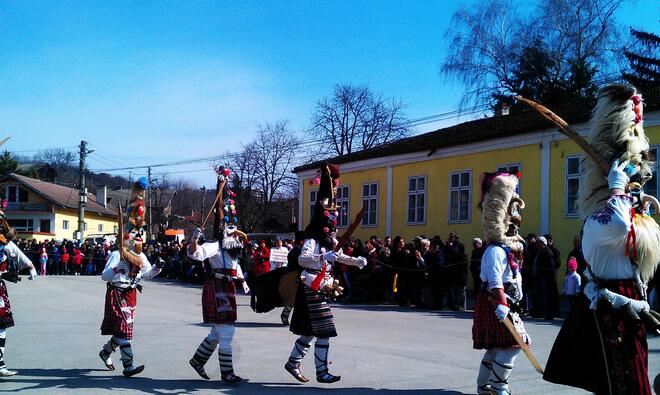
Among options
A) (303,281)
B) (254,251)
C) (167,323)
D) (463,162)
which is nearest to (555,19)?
(463,162)

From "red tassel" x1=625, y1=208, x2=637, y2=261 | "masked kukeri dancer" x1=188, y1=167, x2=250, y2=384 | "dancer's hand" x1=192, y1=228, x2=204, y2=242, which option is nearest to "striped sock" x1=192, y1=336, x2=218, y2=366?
"masked kukeri dancer" x1=188, y1=167, x2=250, y2=384

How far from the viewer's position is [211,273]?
7.93 metres

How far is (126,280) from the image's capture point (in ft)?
26.7

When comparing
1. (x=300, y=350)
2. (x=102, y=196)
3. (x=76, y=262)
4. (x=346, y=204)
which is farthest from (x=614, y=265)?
(x=102, y=196)

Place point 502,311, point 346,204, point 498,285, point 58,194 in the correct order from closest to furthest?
point 502,311, point 498,285, point 346,204, point 58,194

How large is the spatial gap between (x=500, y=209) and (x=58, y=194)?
6051 cm

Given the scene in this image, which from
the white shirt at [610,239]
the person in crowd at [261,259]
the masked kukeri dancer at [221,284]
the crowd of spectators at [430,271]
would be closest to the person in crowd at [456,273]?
the crowd of spectators at [430,271]

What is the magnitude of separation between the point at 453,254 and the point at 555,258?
276cm

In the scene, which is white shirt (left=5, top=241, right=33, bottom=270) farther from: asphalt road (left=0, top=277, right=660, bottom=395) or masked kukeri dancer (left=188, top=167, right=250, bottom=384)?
masked kukeri dancer (left=188, top=167, right=250, bottom=384)

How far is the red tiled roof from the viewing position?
185 ft

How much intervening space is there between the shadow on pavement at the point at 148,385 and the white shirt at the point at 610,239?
9.24 ft

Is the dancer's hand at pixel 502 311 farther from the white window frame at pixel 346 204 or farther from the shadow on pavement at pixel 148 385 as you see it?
the white window frame at pixel 346 204

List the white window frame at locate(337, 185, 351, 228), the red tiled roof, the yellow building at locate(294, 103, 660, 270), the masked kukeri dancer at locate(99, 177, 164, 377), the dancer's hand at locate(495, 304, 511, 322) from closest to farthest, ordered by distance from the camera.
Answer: the dancer's hand at locate(495, 304, 511, 322)
the masked kukeri dancer at locate(99, 177, 164, 377)
the yellow building at locate(294, 103, 660, 270)
the white window frame at locate(337, 185, 351, 228)
the red tiled roof

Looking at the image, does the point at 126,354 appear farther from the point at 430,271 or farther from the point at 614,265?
the point at 430,271
